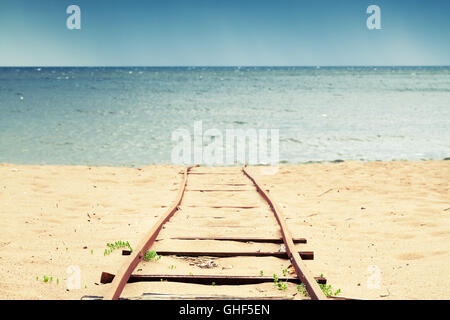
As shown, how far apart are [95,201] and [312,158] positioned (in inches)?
329

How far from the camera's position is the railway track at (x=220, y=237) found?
3.99 meters

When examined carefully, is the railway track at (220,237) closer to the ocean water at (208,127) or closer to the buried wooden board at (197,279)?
the buried wooden board at (197,279)

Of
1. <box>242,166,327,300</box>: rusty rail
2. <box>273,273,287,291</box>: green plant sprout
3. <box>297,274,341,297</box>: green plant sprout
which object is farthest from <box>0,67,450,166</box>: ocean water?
<box>297,274,341,297</box>: green plant sprout

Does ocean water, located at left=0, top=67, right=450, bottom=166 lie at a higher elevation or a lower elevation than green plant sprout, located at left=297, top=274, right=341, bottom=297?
higher

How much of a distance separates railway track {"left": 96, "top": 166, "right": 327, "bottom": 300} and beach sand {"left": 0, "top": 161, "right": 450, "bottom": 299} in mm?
98

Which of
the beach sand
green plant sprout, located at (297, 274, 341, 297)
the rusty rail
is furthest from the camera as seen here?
the beach sand

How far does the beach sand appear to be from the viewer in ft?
13.6

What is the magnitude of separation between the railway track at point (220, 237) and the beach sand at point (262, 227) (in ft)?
0.32

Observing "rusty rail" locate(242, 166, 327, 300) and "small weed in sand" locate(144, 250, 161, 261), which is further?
"small weed in sand" locate(144, 250, 161, 261)

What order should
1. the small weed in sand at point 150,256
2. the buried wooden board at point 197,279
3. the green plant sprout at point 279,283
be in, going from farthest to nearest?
1. the small weed in sand at point 150,256
2. the buried wooden board at point 197,279
3. the green plant sprout at point 279,283

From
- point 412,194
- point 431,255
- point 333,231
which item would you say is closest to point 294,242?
point 333,231

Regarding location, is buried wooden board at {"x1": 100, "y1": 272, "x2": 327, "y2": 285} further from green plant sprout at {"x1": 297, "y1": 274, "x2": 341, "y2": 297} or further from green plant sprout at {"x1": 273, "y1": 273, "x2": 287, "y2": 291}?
green plant sprout at {"x1": 297, "y1": 274, "x2": 341, "y2": 297}

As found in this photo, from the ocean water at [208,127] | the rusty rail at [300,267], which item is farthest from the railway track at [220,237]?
the ocean water at [208,127]
